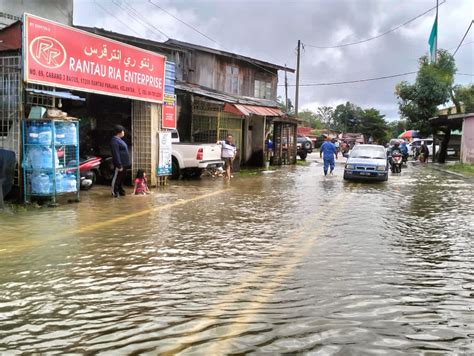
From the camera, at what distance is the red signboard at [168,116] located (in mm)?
14773

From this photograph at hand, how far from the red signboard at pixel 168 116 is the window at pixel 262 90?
1681 cm

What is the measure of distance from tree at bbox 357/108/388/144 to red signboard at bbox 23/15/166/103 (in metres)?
67.7

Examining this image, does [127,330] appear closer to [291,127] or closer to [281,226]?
[281,226]

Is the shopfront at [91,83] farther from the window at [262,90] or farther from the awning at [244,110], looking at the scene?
the window at [262,90]

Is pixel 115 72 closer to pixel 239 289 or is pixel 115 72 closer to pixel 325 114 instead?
pixel 239 289

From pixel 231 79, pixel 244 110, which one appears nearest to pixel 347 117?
pixel 231 79

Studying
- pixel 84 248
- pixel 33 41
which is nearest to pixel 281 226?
pixel 84 248

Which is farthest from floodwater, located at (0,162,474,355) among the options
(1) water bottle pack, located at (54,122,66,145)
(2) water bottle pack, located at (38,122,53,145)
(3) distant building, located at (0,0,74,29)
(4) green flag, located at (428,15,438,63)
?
(4) green flag, located at (428,15,438,63)

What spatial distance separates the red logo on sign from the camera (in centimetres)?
965

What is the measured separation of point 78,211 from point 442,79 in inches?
1313

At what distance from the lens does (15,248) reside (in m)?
6.55

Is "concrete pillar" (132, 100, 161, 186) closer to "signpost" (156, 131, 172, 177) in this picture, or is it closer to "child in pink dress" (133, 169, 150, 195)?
"signpost" (156, 131, 172, 177)

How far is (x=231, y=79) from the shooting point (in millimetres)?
29078

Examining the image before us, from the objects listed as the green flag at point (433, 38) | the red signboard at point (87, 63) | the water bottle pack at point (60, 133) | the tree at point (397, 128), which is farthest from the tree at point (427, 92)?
the tree at point (397, 128)
